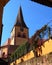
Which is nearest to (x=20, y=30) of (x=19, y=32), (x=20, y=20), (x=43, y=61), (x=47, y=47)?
(x=19, y=32)

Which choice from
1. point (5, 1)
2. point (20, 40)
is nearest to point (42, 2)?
point (5, 1)

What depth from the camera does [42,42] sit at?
12516mm

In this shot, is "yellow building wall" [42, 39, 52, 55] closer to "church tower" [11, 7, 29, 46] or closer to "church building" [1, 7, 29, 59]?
"church building" [1, 7, 29, 59]

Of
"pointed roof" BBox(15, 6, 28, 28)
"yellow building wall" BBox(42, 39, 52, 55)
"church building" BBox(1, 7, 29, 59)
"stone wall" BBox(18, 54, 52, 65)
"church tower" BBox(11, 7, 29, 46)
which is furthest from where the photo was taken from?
"pointed roof" BBox(15, 6, 28, 28)

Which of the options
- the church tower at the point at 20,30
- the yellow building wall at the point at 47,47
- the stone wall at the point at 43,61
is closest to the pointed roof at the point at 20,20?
the church tower at the point at 20,30

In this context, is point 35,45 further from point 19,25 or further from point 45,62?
point 19,25

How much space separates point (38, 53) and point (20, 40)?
139 feet

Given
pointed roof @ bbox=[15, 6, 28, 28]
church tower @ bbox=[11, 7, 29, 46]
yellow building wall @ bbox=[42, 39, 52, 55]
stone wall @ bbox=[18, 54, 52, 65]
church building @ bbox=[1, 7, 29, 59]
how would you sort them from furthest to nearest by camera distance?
pointed roof @ bbox=[15, 6, 28, 28], church tower @ bbox=[11, 7, 29, 46], church building @ bbox=[1, 7, 29, 59], yellow building wall @ bbox=[42, 39, 52, 55], stone wall @ bbox=[18, 54, 52, 65]

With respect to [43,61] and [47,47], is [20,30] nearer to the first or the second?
[47,47]

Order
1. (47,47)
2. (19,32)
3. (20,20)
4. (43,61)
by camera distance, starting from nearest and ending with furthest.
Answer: (43,61)
(47,47)
(19,32)
(20,20)

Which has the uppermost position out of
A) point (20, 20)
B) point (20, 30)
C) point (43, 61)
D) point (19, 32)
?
point (20, 20)

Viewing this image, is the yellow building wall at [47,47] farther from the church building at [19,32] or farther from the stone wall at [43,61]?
the church building at [19,32]

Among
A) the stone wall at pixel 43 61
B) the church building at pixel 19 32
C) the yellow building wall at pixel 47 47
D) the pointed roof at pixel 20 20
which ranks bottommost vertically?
the stone wall at pixel 43 61

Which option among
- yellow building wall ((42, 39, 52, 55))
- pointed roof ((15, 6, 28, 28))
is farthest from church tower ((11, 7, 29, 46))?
yellow building wall ((42, 39, 52, 55))
